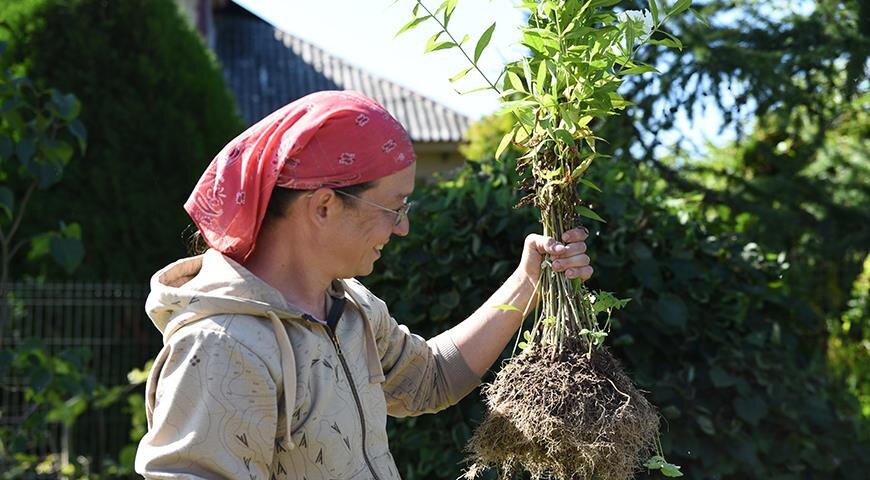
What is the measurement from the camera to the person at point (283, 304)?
1740 millimetres

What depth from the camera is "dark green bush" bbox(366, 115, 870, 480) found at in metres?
3.32

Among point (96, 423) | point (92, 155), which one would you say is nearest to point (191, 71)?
point (92, 155)

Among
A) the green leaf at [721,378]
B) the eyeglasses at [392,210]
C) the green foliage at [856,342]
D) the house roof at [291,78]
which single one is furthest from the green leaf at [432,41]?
the house roof at [291,78]

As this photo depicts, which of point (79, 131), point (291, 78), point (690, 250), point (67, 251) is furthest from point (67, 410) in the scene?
point (291, 78)

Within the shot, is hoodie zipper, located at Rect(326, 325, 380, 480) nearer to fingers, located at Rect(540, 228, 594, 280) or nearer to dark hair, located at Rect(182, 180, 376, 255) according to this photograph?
dark hair, located at Rect(182, 180, 376, 255)

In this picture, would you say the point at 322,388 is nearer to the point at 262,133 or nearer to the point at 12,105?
the point at 262,133

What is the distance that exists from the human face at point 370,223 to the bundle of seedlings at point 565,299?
27 cm

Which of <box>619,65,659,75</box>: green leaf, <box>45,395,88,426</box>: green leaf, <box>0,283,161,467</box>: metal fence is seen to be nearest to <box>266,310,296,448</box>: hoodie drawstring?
<box>619,65,659,75</box>: green leaf

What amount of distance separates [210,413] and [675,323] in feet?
6.35

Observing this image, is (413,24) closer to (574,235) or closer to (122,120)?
(574,235)

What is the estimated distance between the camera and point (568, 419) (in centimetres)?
199

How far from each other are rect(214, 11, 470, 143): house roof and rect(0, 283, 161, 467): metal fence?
9.78 m

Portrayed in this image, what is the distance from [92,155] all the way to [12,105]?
15.0 feet

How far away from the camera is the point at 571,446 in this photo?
2.01m
